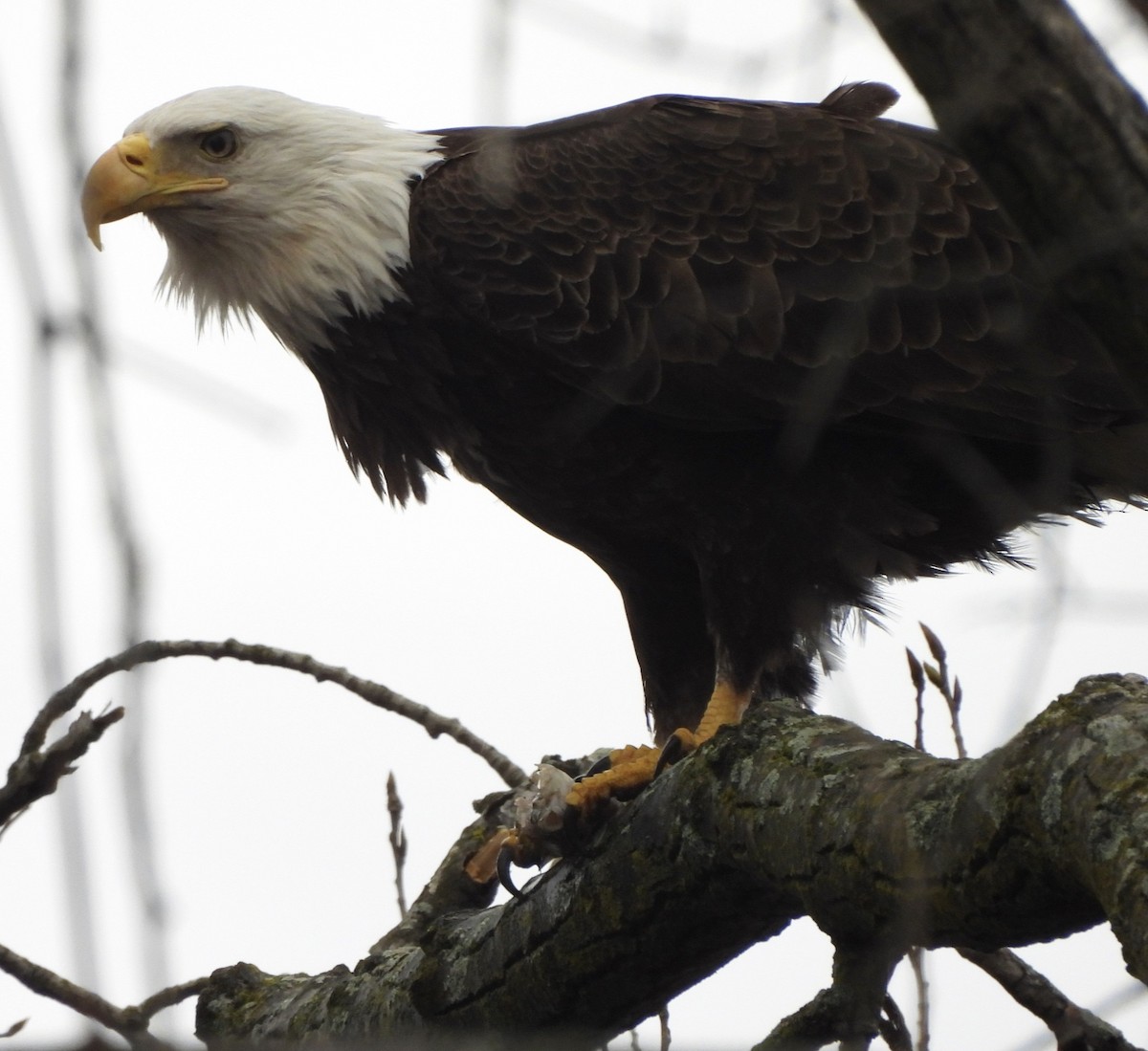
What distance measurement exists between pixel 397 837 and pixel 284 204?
2002 mm

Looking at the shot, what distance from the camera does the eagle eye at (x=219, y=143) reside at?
4711mm

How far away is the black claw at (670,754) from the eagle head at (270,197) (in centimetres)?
151

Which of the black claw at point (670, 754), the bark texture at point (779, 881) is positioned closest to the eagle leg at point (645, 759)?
the black claw at point (670, 754)

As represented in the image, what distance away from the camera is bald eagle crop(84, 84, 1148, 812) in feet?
13.6

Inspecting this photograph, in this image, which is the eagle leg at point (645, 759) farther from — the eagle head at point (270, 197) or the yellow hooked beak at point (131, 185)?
the yellow hooked beak at point (131, 185)

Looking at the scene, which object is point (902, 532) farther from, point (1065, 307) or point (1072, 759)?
point (1065, 307)

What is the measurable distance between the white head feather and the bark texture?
190 centimetres

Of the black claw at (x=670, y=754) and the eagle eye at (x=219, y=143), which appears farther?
the eagle eye at (x=219, y=143)

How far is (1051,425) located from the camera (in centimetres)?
409

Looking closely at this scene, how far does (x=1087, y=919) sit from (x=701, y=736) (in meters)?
1.93

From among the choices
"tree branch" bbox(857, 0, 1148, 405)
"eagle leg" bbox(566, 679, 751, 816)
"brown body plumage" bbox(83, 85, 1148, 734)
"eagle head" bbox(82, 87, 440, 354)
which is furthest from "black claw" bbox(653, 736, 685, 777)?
"tree branch" bbox(857, 0, 1148, 405)

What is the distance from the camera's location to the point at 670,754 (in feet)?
13.2

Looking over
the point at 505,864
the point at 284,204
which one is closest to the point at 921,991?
the point at 505,864

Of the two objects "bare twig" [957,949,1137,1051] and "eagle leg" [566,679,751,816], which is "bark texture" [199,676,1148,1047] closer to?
"eagle leg" [566,679,751,816]
